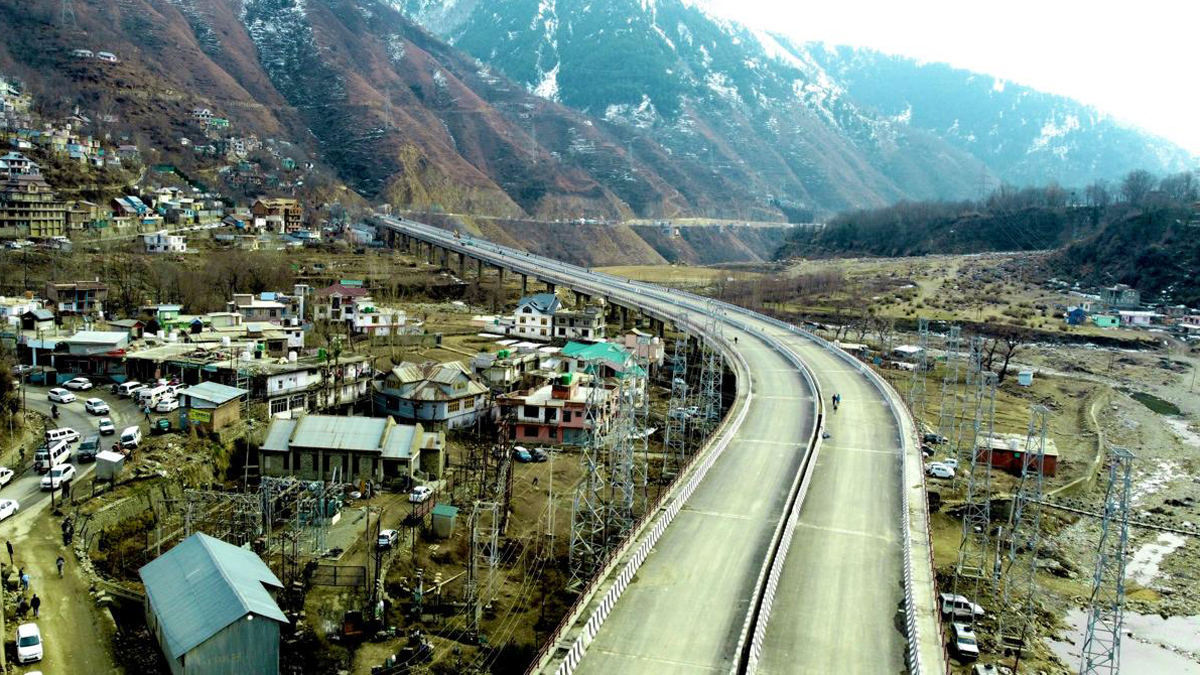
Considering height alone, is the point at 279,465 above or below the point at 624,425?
below

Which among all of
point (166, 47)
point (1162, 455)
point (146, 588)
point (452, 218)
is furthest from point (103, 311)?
point (166, 47)

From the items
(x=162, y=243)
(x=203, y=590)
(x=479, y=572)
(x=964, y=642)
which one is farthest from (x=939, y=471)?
(x=162, y=243)

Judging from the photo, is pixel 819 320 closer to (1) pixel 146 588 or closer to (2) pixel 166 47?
(1) pixel 146 588

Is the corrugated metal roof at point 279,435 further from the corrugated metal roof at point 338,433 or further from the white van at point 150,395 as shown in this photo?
the white van at point 150,395

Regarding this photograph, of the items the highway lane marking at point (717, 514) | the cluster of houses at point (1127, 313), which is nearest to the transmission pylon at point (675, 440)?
the highway lane marking at point (717, 514)

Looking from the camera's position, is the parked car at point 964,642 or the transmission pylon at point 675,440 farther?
the transmission pylon at point 675,440

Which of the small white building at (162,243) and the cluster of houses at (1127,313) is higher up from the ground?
the small white building at (162,243)
